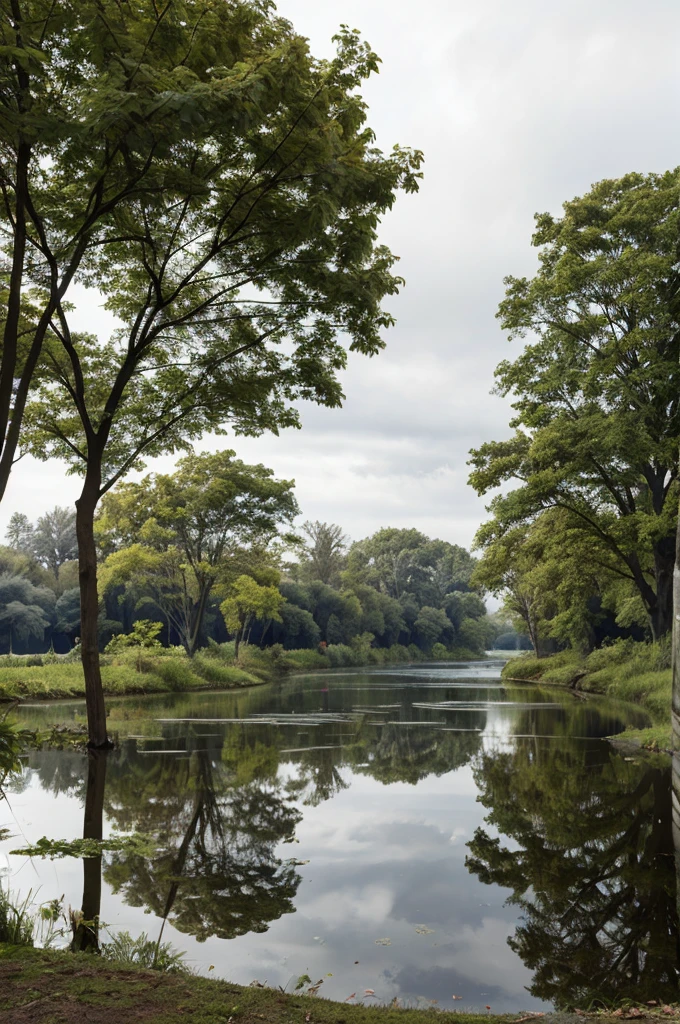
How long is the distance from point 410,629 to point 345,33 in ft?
265

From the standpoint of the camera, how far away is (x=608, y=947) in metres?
4.75

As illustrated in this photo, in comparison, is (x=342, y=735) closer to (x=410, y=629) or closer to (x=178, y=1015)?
(x=178, y=1015)

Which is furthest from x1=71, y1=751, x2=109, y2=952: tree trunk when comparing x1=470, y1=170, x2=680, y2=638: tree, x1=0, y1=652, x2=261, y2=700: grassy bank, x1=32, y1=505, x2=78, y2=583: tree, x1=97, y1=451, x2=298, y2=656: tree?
x1=32, y1=505, x2=78, y2=583: tree

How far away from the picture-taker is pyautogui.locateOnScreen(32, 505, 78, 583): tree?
80250mm

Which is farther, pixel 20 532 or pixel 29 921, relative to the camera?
pixel 20 532

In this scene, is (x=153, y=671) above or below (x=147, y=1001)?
below

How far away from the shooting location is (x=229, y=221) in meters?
10.1

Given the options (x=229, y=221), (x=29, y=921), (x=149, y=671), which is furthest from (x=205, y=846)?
(x=149, y=671)

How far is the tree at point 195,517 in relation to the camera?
31.0 meters

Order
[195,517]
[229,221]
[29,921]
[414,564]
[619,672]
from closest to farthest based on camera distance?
[29,921]
[229,221]
[619,672]
[195,517]
[414,564]

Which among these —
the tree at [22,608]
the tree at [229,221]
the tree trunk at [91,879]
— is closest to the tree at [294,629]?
the tree at [22,608]

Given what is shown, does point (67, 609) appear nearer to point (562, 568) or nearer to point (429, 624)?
point (562, 568)

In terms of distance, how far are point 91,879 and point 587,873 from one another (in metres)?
4.10

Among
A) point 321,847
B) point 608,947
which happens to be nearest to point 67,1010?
point 608,947
